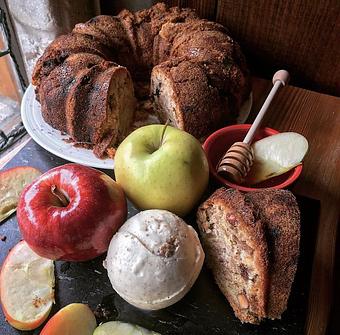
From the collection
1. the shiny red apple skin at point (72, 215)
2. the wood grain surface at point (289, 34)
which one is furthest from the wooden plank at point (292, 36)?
the shiny red apple skin at point (72, 215)

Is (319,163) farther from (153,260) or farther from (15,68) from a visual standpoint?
(15,68)

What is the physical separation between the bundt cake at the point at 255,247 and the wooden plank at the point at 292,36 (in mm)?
526

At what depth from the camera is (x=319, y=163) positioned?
89 cm

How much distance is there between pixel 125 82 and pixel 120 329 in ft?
1.69

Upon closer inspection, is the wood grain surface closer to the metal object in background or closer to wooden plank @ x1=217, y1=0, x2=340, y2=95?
wooden plank @ x1=217, y1=0, x2=340, y2=95

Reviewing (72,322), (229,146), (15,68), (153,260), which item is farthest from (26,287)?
(15,68)

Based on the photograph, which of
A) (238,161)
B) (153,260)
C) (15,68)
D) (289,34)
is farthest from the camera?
(15,68)

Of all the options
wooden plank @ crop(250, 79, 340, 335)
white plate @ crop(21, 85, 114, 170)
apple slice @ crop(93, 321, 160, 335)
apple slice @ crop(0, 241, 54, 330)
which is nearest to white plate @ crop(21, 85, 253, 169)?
white plate @ crop(21, 85, 114, 170)

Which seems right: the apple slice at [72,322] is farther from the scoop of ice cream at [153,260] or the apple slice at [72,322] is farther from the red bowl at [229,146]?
the red bowl at [229,146]

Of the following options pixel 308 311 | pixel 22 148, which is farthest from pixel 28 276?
pixel 308 311

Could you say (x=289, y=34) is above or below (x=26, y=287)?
above

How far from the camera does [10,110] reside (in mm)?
1223

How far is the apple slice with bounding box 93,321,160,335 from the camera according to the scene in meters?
0.61

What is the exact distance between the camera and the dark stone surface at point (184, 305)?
634 millimetres
